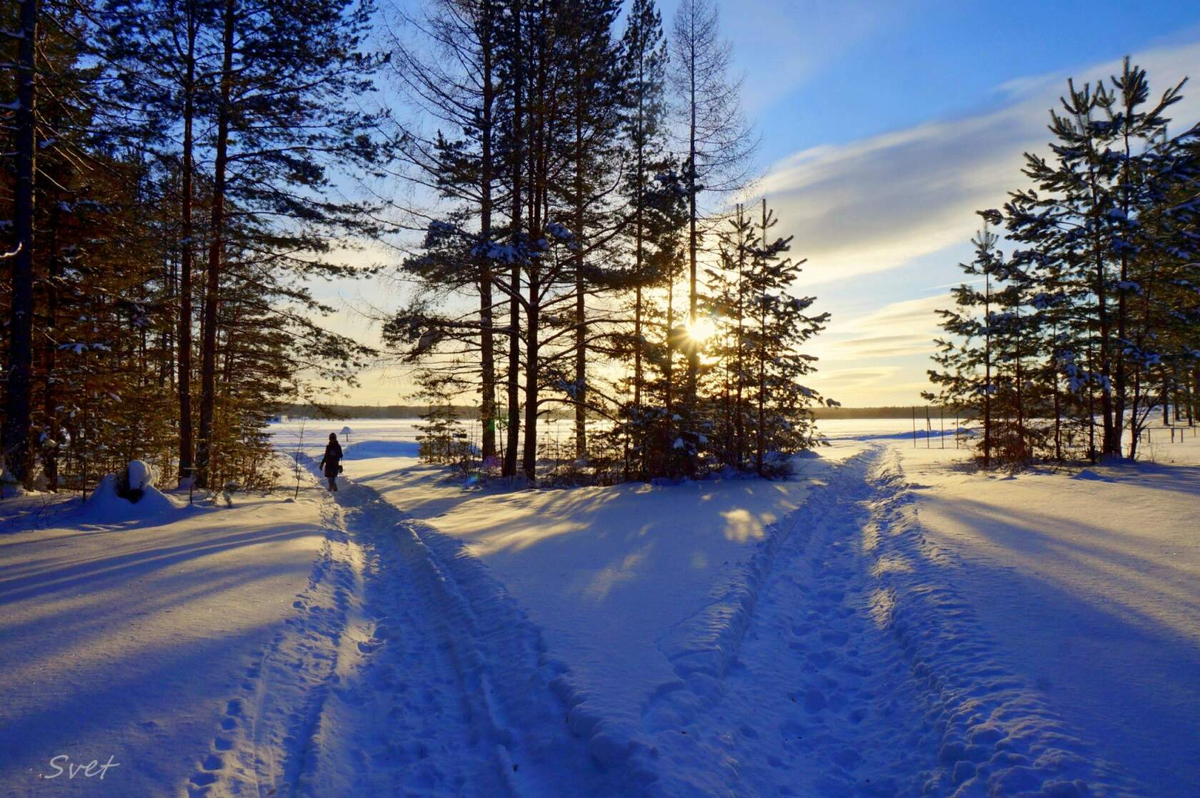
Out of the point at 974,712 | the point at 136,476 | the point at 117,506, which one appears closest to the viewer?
the point at 974,712

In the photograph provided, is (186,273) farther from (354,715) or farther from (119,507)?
(354,715)

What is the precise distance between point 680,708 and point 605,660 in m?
0.83

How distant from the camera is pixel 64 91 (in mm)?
10047

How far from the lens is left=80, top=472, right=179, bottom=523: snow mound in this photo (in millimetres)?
9188

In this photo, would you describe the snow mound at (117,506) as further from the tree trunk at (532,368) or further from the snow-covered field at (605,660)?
the tree trunk at (532,368)

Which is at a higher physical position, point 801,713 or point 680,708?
point 680,708

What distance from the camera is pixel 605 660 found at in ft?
15.1

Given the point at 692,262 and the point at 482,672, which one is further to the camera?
the point at 692,262

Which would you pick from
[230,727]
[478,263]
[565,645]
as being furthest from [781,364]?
[230,727]

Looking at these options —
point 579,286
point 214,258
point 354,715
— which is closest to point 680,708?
point 354,715

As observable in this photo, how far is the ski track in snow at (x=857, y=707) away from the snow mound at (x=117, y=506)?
9095 millimetres

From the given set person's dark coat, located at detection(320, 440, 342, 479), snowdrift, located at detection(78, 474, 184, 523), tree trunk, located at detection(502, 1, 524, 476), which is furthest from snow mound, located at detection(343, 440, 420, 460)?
snowdrift, located at detection(78, 474, 184, 523)

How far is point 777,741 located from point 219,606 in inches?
197

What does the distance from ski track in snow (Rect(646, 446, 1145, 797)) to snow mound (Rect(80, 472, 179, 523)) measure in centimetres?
909
